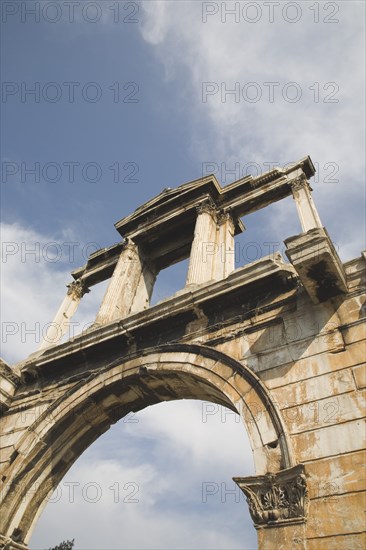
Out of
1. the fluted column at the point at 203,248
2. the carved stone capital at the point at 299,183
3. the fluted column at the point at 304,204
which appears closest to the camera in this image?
the fluted column at the point at 304,204

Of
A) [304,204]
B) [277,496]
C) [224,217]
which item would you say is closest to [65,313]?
[224,217]

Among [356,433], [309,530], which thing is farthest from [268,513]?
[356,433]

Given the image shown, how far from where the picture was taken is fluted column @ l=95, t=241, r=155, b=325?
10.9 meters

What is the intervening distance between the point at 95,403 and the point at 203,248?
422 centimetres

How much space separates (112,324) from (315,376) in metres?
4.53

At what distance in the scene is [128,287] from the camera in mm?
11742

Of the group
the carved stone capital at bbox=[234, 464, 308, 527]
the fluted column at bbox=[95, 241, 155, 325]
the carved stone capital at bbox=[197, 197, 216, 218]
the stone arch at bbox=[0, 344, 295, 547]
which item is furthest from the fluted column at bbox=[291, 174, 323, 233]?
the carved stone capital at bbox=[234, 464, 308, 527]

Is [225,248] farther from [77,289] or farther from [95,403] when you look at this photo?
[77,289]

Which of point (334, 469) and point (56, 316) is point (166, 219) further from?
point (334, 469)

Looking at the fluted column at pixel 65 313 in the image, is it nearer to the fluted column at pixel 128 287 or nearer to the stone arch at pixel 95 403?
the fluted column at pixel 128 287

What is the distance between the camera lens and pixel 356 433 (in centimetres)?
543

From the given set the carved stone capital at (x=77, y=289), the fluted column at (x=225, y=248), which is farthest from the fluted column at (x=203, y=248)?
the carved stone capital at (x=77, y=289)

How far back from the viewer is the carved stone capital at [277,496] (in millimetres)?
5180

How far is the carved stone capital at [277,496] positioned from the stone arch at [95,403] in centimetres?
154
